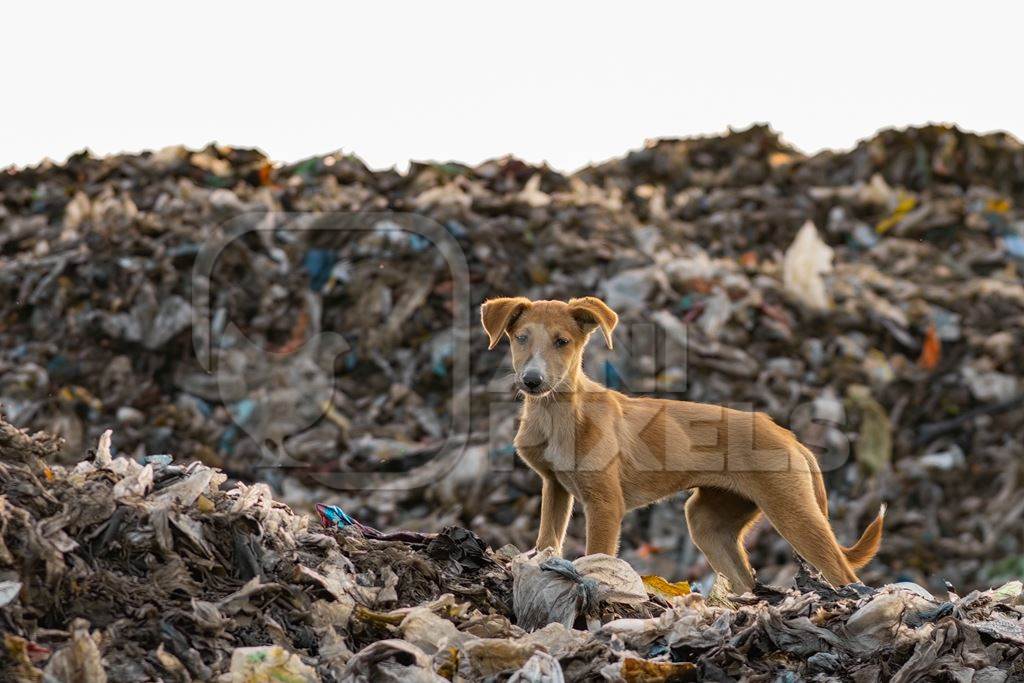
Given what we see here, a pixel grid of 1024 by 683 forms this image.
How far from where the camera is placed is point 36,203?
12.5 m

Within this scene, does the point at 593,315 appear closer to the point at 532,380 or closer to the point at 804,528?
the point at 532,380

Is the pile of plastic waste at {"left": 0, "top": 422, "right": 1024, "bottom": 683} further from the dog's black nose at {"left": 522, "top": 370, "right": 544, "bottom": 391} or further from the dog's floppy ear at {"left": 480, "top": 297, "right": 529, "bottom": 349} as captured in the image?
the dog's floppy ear at {"left": 480, "top": 297, "right": 529, "bottom": 349}

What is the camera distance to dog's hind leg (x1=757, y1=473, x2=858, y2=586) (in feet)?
17.1

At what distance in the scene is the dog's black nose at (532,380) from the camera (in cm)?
511

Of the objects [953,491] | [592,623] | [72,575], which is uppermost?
[72,575]

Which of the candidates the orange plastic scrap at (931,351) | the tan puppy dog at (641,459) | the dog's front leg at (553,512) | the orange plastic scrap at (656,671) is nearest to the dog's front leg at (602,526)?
the tan puppy dog at (641,459)

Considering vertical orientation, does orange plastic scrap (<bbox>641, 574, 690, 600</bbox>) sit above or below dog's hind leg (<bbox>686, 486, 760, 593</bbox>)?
below

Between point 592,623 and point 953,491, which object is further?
point 953,491

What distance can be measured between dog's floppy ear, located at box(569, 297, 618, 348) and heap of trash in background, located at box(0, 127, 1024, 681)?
1097 mm

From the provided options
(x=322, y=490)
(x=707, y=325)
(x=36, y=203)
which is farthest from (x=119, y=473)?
(x=36, y=203)

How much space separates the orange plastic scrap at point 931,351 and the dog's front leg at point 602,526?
5.97 meters

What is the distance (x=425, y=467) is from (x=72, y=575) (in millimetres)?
5675

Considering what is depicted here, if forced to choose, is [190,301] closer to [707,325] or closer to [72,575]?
[707,325]

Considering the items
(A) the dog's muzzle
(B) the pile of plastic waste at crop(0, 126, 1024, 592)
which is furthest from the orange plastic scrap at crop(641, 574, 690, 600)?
(B) the pile of plastic waste at crop(0, 126, 1024, 592)
